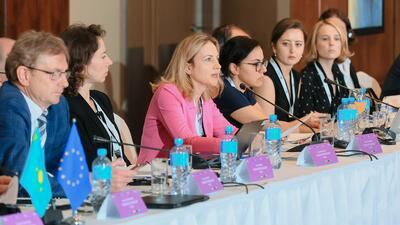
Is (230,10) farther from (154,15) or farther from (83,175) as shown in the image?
(83,175)

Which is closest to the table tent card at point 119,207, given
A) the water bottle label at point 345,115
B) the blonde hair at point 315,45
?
the water bottle label at point 345,115

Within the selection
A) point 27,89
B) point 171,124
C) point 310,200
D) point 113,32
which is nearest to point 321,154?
point 310,200

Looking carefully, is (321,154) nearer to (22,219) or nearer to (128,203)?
(128,203)

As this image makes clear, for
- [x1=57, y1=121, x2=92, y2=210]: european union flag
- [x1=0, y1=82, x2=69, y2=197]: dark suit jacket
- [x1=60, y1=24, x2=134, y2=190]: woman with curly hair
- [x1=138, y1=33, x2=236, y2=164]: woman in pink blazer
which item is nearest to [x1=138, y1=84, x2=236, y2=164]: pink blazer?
[x1=138, y1=33, x2=236, y2=164]: woman in pink blazer

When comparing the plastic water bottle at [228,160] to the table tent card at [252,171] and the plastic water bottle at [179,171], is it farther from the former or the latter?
the plastic water bottle at [179,171]

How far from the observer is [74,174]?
200cm

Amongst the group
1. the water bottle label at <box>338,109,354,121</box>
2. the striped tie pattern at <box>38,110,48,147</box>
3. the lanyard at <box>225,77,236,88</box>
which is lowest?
the water bottle label at <box>338,109,354,121</box>

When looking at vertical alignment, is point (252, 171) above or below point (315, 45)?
below

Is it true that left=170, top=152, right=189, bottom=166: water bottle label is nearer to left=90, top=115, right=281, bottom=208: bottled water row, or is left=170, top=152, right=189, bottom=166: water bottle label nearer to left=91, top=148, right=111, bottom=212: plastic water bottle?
left=90, top=115, right=281, bottom=208: bottled water row

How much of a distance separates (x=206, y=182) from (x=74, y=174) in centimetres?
48

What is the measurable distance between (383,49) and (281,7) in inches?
39.1

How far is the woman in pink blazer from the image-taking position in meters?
3.52

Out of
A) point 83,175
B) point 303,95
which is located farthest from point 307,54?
point 83,175

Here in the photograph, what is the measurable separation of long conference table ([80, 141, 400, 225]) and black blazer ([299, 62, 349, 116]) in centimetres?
144
